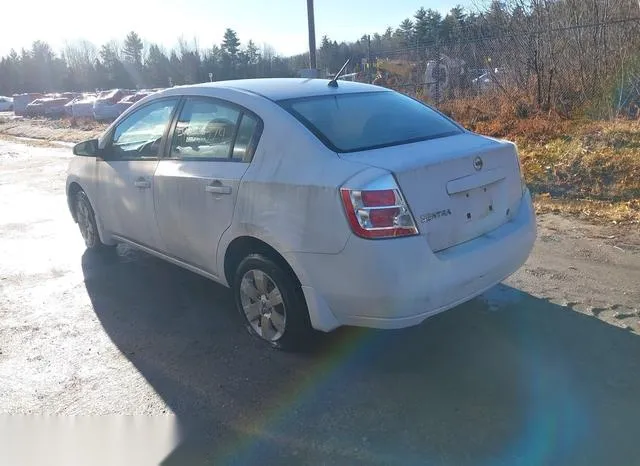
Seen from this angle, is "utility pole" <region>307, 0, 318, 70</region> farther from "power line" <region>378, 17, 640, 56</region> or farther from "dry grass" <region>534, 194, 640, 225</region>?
"dry grass" <region>534, 194, 640, 225</region>

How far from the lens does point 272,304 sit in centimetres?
376

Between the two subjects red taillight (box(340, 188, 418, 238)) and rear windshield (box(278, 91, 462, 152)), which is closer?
red taillight (box(340, 188, 418, 238))

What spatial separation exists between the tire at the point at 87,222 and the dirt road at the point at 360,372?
0.63 meters

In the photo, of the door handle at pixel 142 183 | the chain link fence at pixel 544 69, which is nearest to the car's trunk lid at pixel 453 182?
the door handle at pixel 142 183

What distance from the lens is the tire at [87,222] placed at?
5.84 m

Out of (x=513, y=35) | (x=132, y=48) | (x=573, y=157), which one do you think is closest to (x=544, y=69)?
(x=513, y=35)

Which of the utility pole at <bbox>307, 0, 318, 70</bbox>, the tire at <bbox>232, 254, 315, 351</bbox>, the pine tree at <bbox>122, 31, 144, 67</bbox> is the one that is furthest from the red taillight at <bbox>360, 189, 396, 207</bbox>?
the pine tree at <bbox>122, 31, 144, 67</bbox>

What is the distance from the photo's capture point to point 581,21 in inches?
464

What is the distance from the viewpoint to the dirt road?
289cm

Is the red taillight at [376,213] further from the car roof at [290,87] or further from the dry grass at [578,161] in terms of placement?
the dry grass at [578,161]

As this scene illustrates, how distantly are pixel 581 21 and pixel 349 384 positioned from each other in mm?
10967

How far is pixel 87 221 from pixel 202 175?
246cm

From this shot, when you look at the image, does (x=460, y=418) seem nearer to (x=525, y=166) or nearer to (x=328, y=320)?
(x=328, y=320)

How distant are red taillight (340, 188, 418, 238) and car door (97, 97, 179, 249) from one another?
78.9 inches
